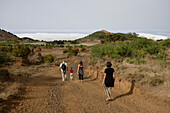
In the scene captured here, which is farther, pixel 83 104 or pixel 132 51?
pixel 132 51

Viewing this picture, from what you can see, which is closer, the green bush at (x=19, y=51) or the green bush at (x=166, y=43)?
the green bush at (x=166, y=43)

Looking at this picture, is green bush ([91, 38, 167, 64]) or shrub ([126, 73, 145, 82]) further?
green bush ([91, 38, 167, 64])

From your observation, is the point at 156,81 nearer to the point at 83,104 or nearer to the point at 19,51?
the point at 83,104

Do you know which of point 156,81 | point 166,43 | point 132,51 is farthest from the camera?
Answer: point 166,43

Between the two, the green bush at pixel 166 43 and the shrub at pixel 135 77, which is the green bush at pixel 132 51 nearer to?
the green bush at pixel 166 43

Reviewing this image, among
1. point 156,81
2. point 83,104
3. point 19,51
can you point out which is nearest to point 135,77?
point 156,81

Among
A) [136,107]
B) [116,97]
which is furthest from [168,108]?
[116,97]

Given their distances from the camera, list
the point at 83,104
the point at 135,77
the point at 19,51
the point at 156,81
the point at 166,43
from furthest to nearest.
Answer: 1. the point at 19,51
2. the point at 166,43
3. the point at 135,77
4. the point at 156,81
5. the point at 83,104

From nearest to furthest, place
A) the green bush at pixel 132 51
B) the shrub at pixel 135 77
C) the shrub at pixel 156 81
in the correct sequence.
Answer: the shrub at pixel 156 81 → the shrub at pixel 135 77 → the green bush at pixel 132 51

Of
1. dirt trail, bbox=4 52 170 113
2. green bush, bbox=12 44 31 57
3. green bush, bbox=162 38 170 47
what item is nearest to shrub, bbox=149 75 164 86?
dirt trail, bbox=4 52 170 113

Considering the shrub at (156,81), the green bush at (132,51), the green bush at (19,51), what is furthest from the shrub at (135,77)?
the green bush at (19,51)

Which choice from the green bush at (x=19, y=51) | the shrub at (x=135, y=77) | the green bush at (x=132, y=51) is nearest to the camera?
the shrub at (x=135, y=77)

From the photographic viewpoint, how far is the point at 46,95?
265 inches

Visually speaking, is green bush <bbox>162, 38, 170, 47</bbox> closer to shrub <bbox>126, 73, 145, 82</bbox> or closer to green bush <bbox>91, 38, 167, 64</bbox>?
green bush <bbox>91, 38, 167, 64</bbox>
